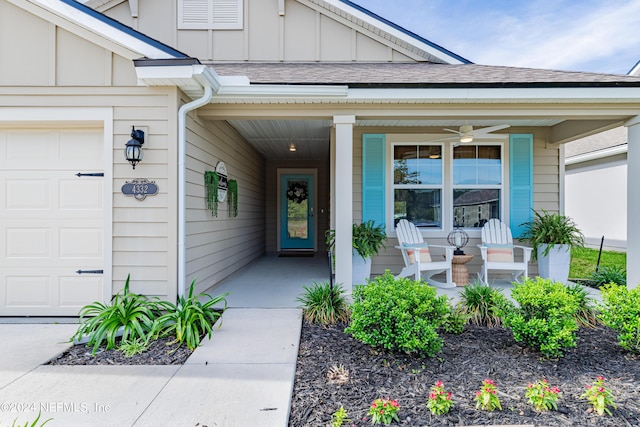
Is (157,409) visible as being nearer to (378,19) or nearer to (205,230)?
(205,230)

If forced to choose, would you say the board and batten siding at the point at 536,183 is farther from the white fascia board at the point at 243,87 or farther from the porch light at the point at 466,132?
the white fascia board at the point at 243,87

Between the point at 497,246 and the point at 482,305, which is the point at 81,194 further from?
the point at 497,246

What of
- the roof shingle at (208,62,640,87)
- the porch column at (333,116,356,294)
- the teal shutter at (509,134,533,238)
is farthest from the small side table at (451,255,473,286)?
the roof shingle at (208,62,640,87)

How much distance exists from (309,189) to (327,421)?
23.8ft

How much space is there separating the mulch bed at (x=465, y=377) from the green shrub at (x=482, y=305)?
164mm

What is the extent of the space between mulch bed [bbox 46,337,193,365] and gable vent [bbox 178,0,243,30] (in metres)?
5.31

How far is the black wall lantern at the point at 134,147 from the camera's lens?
3.25 m

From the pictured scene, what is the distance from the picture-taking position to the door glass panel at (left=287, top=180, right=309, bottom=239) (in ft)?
29.0

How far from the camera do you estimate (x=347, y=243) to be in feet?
12.8

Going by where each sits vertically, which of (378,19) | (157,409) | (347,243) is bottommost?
(157,409)

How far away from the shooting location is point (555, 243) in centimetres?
478

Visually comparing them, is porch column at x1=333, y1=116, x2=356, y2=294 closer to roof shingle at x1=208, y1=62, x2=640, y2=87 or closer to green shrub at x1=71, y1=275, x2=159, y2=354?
roof shingle at x1=208, y1=62, x2=640, y2=87

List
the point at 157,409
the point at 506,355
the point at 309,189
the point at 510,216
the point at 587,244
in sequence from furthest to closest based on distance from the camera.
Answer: the point at 587,244, the point at 309,189, the point at 510,216, the point at 506,355, the point at 157,409

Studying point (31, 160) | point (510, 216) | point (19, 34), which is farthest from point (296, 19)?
point (510, 216)
